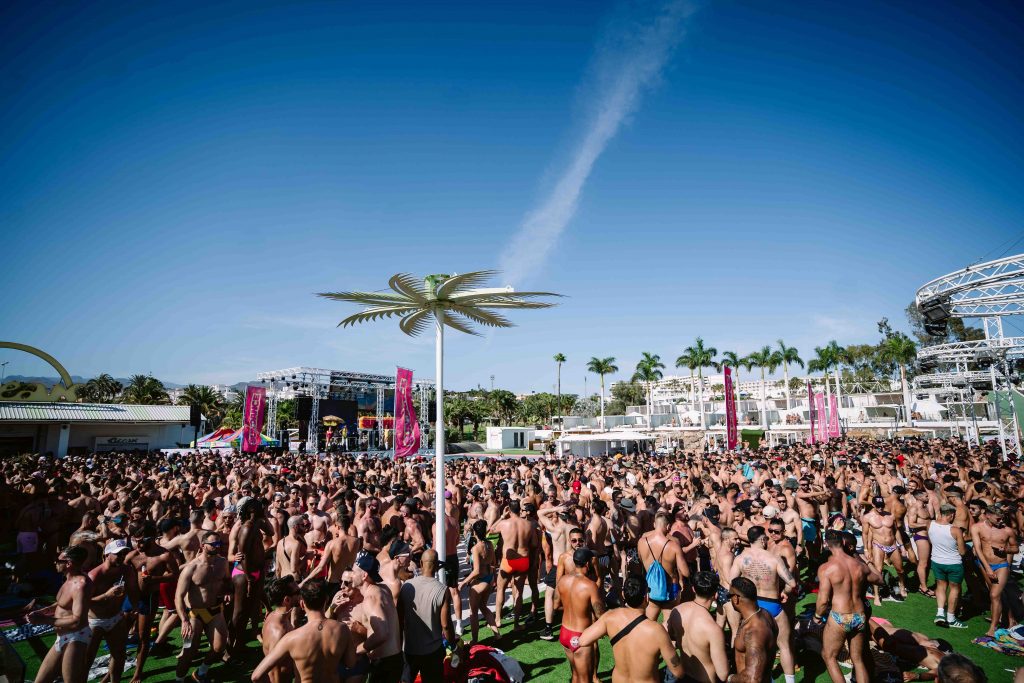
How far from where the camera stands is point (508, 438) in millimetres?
48125

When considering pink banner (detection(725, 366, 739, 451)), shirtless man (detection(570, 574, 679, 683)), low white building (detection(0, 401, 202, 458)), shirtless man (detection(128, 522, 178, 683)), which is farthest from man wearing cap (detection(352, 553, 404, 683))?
low white building (detection(0, 401, 202, 458))

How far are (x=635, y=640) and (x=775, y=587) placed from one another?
2550 millimetres

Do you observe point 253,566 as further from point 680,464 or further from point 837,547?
point 680,464

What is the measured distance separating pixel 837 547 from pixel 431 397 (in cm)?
4999

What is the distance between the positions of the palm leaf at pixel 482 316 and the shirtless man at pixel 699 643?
4.58 m

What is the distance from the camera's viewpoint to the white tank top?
657cm

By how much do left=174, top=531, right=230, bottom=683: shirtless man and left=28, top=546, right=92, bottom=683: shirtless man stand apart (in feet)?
2.79

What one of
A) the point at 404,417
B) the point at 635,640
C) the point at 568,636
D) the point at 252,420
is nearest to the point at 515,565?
the point at 568,636

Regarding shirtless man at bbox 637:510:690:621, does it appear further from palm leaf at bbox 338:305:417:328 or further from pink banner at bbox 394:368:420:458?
pink banner at bbox 394:368:420:458

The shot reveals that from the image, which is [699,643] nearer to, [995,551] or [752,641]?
[752,641]

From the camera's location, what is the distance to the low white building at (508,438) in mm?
48062

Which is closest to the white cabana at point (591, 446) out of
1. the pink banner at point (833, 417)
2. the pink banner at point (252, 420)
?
the pink banner at point (833, 417)

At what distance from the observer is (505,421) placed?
68.7m

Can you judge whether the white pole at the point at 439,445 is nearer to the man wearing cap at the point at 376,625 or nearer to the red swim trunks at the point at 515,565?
the red swim trunks at the point at 515,565
